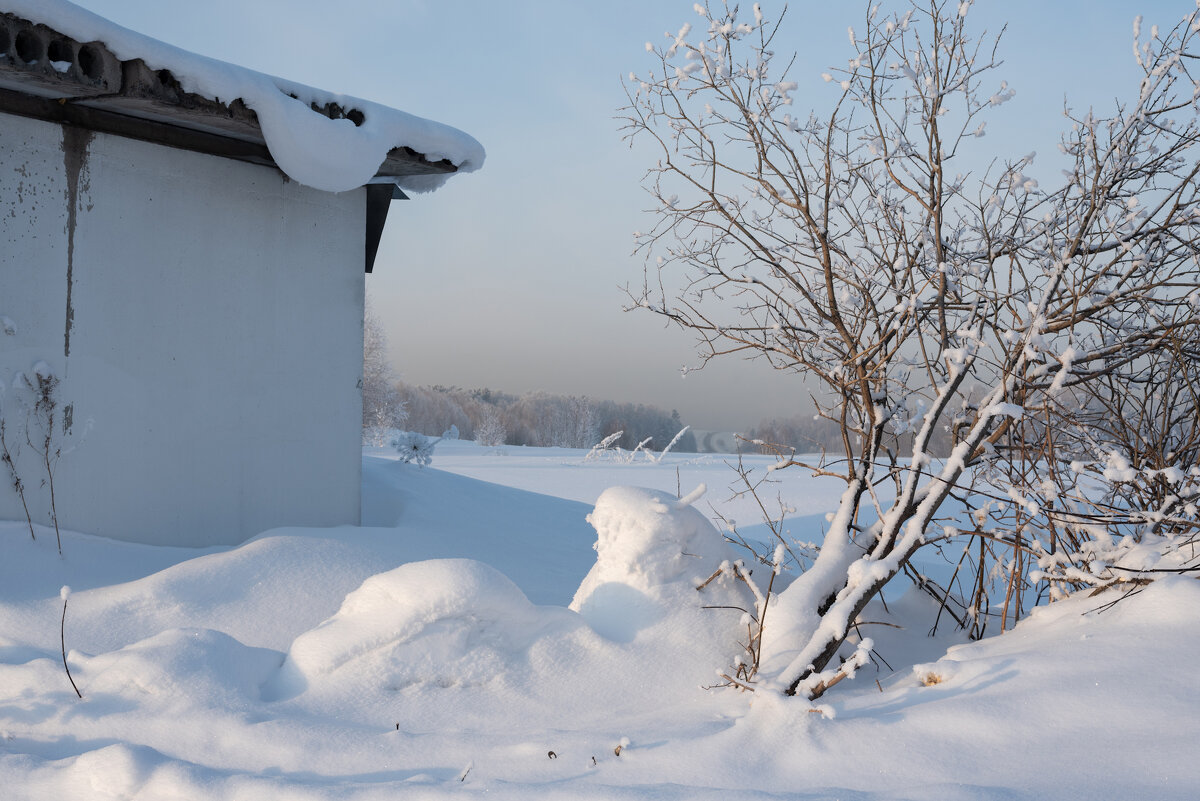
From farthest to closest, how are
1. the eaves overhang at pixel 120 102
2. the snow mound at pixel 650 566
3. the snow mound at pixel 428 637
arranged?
the eaves overhang at pixel 120 102, the snow mound at pixel 650 566, the snow mound at pixel 428 637

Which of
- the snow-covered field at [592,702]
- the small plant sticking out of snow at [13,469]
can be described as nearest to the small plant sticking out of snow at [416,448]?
the small plant sticking out of snow at [13,469]

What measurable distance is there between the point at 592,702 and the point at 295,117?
14.0 ft

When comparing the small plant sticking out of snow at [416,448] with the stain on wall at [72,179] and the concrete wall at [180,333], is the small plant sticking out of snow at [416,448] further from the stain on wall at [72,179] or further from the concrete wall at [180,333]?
the stain on wall at [72,179]

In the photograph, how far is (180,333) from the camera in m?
5.77

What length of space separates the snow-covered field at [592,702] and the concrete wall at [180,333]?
5.14ft

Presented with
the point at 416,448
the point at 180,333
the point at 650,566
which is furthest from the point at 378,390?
the point at 650,566

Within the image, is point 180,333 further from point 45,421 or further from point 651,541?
point 651,541

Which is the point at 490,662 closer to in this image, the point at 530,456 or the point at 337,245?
the point at 337,245

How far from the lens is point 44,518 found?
523cm

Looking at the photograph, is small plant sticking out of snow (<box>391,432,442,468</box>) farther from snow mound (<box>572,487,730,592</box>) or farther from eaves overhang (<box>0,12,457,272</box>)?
Result: snow mound (<box>572,487,730,592</box>)

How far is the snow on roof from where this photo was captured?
4.67 meters

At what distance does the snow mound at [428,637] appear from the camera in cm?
293

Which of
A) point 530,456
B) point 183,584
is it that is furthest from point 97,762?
point 530,456

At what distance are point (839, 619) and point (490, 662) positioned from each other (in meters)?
1.19
